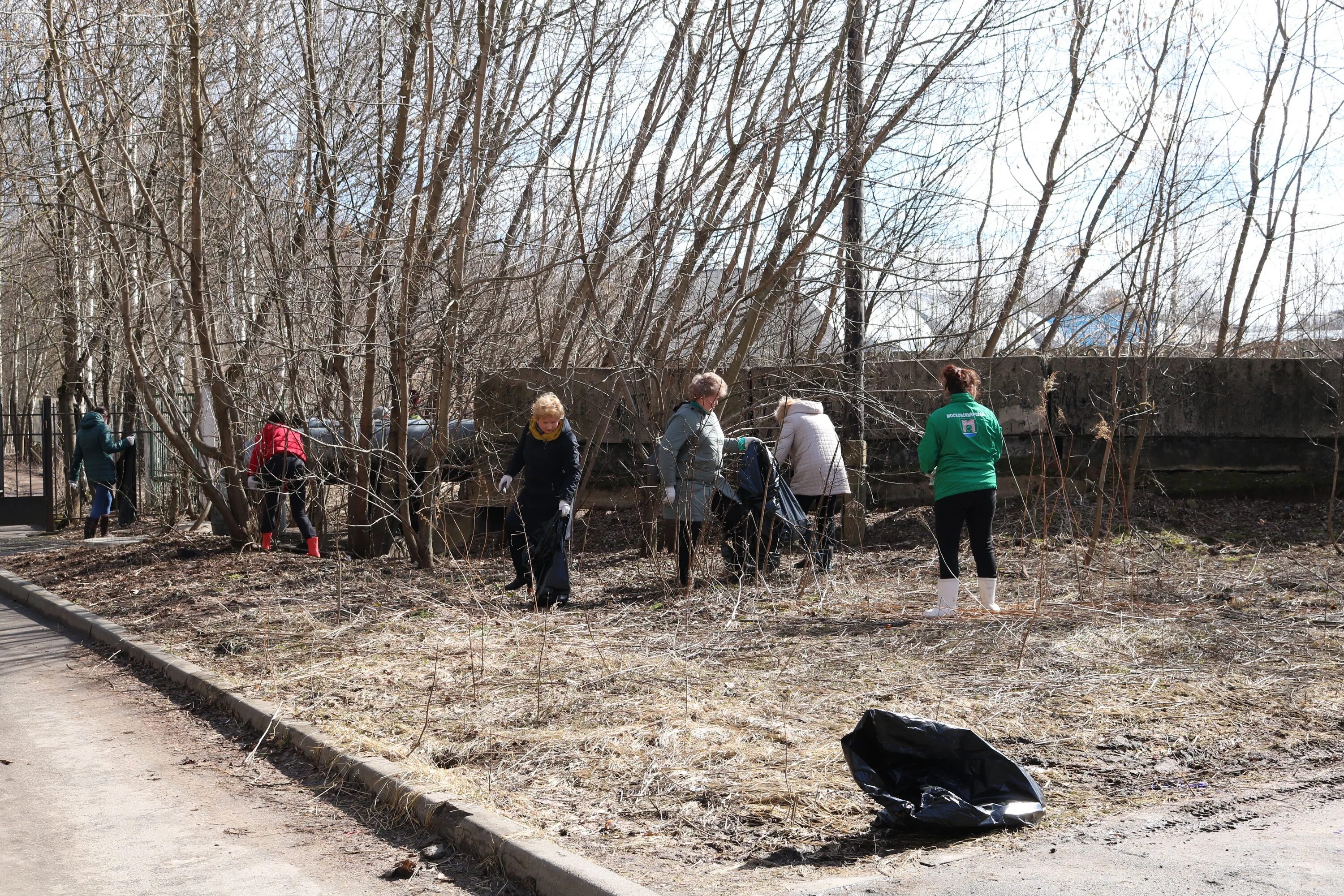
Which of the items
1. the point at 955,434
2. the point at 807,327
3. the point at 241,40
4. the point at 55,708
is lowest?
the point at 55,708

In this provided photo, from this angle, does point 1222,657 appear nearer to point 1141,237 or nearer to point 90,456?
point 1141,237

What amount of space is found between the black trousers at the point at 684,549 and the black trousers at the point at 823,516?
41.4 inches

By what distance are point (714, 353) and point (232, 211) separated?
4.53 m

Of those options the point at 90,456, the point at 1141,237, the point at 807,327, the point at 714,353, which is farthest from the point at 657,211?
the point at 90,456

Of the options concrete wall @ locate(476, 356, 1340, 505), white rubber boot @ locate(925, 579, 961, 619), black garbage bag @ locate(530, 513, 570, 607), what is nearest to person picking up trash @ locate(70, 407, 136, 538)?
concrete wall @ locate(476, 356, 1340, 505)

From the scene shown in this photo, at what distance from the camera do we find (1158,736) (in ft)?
16.9

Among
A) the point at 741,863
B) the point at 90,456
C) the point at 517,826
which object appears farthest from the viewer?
the point at 90,456

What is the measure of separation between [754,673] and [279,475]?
265 inches

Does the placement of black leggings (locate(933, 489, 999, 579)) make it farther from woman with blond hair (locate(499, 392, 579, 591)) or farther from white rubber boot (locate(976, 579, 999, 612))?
woman with blond hair (locate(499, 392, 579, 591))

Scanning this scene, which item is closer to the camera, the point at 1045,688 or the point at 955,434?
the point at 1045,688

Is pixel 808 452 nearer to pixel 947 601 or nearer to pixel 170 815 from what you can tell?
pixel 947 601

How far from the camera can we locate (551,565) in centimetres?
891

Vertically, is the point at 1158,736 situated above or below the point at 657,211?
below

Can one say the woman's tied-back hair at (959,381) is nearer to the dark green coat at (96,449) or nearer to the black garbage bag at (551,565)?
the black garbage bag at (551,565)
